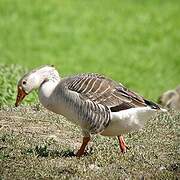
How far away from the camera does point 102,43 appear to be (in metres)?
22.1

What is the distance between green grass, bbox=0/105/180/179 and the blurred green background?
816cm

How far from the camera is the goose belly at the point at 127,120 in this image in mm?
7836

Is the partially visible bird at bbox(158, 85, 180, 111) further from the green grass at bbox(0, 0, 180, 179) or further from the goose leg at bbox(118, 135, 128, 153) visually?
the goose leg at bbox(118, 135, 128, 153)

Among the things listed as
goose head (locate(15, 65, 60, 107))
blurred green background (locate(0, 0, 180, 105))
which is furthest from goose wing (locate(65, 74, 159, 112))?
blurred green background (locate(0, 0, 180, 105))

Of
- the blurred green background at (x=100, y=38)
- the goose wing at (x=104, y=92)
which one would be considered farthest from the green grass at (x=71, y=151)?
the blurred green background at (x=100, y=38)

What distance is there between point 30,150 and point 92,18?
1573cm

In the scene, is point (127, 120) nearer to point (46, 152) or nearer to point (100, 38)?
point (46, 152)

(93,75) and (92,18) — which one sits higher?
(93,75)

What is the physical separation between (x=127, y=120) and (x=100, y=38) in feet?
48.1

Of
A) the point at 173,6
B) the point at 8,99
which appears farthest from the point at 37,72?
the point at 173,6

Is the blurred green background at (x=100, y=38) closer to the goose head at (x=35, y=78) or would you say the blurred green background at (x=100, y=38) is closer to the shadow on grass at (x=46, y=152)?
the shadow on grass at (x=46, y=152)

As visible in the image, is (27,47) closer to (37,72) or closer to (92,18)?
(92,18)

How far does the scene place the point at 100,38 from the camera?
22391mm

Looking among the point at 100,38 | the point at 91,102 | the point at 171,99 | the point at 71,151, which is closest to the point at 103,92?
the point at 91,102
